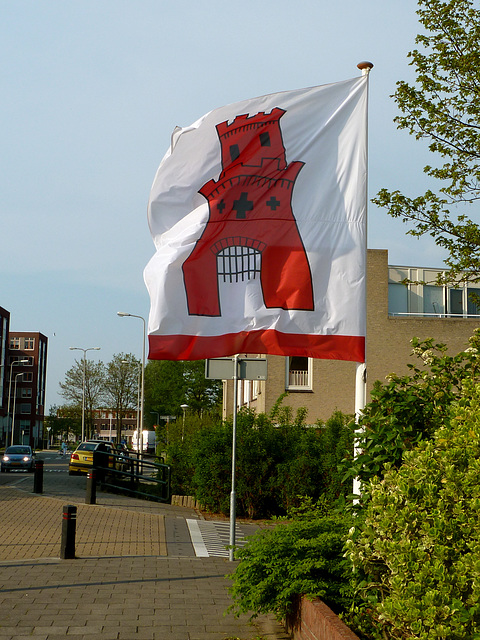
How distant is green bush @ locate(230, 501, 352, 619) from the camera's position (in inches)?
258

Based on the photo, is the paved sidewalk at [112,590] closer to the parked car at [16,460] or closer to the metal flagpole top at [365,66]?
the metal flagpole top at [365,66]

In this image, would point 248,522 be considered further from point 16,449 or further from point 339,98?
point 16,449

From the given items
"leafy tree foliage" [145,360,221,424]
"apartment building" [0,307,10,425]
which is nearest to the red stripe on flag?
"leafy tree foliage" [145,360,221,424]

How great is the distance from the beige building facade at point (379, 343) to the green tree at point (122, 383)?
43.5m

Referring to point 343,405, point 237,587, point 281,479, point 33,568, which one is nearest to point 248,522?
point 281,479

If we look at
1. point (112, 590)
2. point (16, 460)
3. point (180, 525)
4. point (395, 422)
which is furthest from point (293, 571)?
point (16, 460)


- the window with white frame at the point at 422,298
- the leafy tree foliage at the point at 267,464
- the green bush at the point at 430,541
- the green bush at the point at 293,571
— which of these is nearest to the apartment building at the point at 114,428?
the window with white frame at the point at 422,298

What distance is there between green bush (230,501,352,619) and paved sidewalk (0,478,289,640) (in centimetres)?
57

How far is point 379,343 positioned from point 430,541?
28.5 m

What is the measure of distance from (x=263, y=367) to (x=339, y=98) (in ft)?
16.6

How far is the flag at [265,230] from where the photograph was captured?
7781 millimetres

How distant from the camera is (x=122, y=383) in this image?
255 feet

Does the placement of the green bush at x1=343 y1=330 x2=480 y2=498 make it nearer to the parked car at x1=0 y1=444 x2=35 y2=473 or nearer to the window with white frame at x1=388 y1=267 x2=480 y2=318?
the window with white frame at x1=388 y1=267 x2=480 y2=318

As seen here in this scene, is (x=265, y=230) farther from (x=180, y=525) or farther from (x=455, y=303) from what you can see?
(x=455, y=303)
